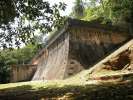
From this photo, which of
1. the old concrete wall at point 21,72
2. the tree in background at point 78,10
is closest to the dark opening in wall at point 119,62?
the old concrete wall at point 21,72

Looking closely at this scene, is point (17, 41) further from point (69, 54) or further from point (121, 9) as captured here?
point (121, 9)

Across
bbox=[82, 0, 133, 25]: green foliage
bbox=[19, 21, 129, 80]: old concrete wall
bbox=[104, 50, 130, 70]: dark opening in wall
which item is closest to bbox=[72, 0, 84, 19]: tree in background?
bbox=[82, 0, 133, 25]: green foliage

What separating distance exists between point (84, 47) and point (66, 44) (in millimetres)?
1761

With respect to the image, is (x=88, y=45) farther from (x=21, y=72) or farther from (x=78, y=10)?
(x=78, y=10)

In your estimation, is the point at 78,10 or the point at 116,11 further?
the point at 78,10

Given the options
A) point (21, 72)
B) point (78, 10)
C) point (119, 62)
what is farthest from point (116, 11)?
point (78, 10)

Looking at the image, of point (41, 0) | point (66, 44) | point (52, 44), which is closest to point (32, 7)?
point (41, 0)

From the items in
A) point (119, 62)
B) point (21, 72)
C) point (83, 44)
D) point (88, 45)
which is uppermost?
point (83, 44)

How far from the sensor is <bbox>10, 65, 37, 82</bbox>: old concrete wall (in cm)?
3737

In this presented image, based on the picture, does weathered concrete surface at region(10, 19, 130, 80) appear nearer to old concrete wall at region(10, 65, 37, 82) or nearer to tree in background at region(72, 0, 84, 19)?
old concrete wall at region(10, 65, 37, 82)

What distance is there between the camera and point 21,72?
38094 millimetres

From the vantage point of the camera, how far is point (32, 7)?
11820 millimetres

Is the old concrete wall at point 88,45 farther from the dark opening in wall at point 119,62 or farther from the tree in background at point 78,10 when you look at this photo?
the tree in background at point 78,10

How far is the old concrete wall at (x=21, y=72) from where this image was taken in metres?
37.4
